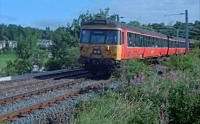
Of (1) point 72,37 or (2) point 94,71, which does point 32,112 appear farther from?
(1) point 72,37

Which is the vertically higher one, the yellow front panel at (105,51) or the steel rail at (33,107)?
the yellow front panel at (105,51)

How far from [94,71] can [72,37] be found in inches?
824

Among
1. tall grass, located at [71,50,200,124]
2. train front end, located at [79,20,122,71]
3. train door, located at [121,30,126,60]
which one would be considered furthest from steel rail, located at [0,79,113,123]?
train door, located at [121,30,126,60]

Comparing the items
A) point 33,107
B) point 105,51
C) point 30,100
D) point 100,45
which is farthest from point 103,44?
point 33,107

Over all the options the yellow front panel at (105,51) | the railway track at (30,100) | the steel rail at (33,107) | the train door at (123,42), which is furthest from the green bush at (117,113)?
the train door at (123,42)

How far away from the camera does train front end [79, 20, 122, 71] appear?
2300 cm

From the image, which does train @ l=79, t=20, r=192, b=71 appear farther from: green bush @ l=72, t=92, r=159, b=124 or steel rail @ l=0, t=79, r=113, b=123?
green bush @ l=72, t=92, r=159, b=124

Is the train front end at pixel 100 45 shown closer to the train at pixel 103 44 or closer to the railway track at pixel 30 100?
the train at pixel 103 44

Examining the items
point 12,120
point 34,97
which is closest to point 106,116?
point 12,120

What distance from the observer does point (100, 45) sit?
23172mm

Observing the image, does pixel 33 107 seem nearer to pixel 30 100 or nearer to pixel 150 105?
pixel 30 100

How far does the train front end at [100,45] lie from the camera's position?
23.0 metres


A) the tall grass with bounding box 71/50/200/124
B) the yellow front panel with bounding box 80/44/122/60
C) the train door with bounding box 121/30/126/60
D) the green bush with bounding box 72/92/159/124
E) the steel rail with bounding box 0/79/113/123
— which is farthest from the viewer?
the train door with bounding box 121/30/126/60

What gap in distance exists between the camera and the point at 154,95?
34.7 feet
